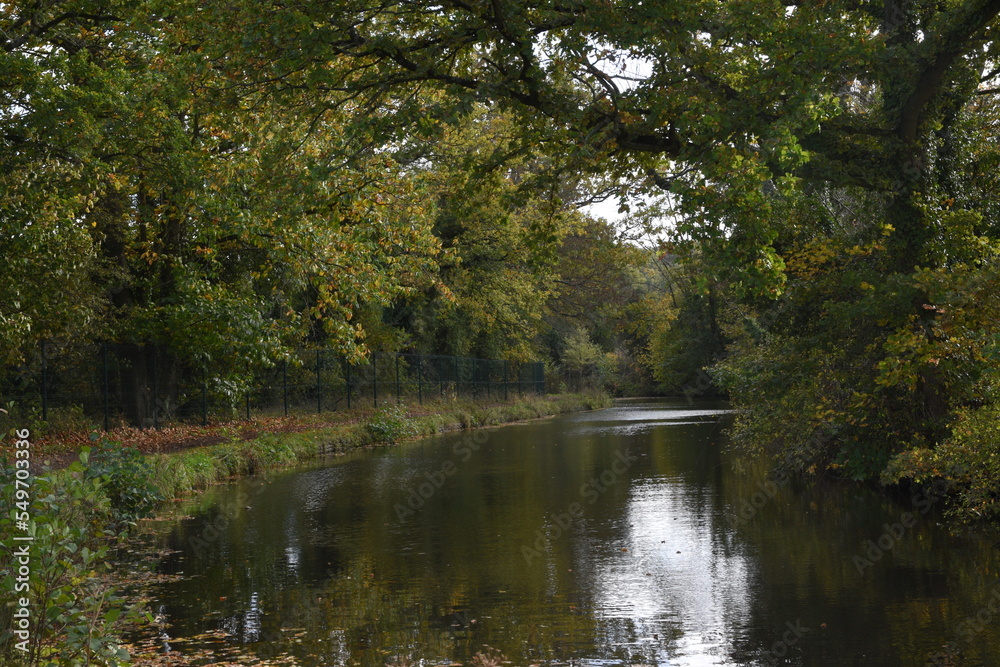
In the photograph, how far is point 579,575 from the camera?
9.19 m

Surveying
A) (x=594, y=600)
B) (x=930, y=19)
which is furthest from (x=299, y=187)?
(x=930, y=19)

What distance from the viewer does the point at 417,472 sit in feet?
61.6

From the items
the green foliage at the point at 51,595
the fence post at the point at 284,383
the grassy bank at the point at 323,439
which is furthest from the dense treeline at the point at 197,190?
the green foliage at the point at 51,595

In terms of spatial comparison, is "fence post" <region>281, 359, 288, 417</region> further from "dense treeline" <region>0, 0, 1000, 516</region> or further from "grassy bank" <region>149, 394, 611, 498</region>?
"dense treeline" <region>0, 0, 1000, 516</region>

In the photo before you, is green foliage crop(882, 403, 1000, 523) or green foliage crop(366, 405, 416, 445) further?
green foliage crop(366, 405, 416, 445)

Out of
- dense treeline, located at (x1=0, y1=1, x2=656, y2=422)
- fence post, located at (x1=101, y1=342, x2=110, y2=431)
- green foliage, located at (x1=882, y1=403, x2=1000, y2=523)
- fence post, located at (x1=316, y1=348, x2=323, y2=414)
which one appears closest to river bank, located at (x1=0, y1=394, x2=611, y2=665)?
fence post, located at (x1=316, y1=348, x2=323, y2=414)

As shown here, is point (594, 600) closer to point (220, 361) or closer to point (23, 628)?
point (23, 628)

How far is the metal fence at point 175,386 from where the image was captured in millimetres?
20188

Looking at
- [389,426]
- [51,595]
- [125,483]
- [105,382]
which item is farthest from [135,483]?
[389,426]

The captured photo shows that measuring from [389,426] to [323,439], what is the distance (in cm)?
371

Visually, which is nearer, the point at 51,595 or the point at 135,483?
the point at 51,595

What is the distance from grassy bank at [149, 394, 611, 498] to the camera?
632 inches

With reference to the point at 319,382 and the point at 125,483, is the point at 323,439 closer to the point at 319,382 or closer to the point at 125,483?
the point at 319,382

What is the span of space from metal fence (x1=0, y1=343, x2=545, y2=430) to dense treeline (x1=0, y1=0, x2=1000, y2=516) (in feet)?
3.29
